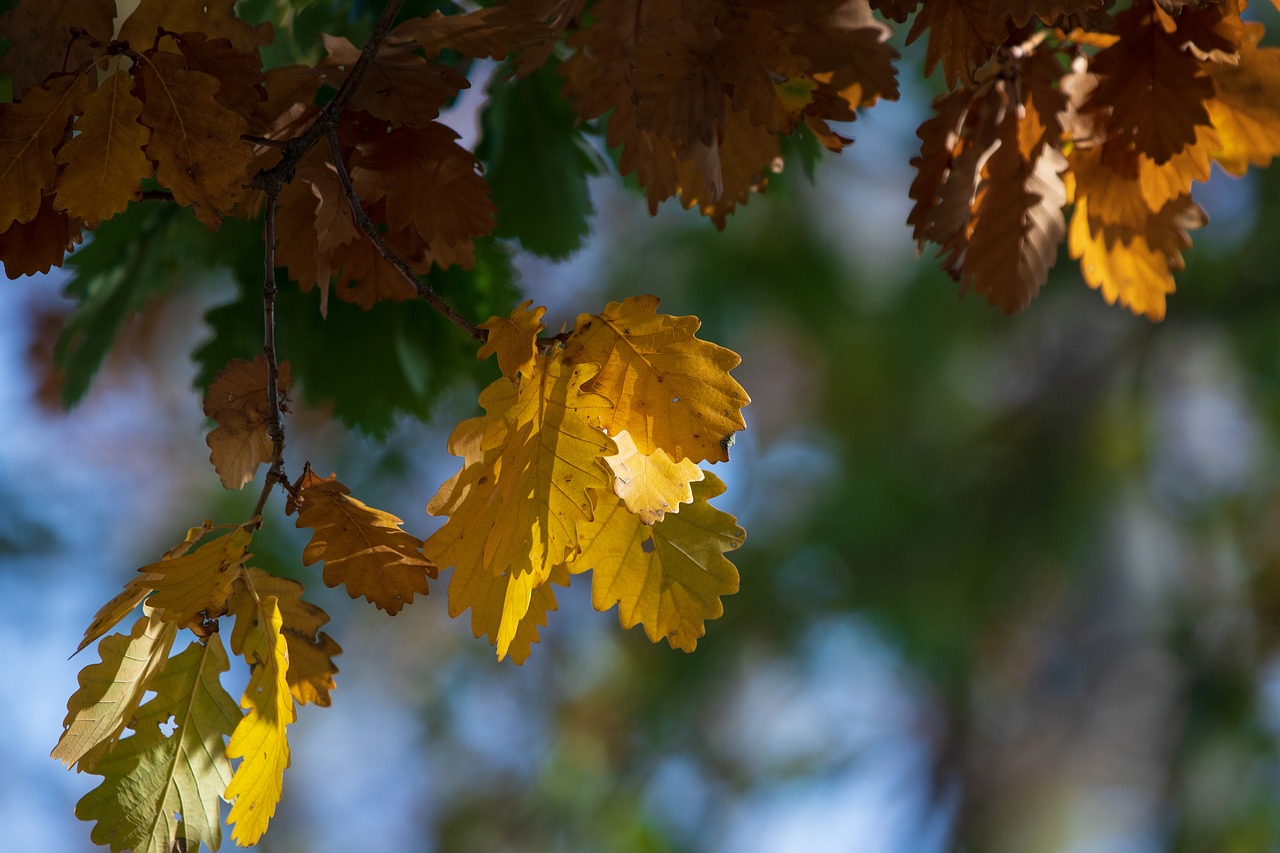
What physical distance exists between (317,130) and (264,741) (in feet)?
1.22

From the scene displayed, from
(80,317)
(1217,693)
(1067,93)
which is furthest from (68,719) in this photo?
(1217,693)

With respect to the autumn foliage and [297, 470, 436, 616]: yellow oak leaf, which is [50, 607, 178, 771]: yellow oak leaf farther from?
[297, 470, 436, 616]: yellow oak leaf

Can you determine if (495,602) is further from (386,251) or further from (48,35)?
(48,35)

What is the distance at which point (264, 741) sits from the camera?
0.61 meters

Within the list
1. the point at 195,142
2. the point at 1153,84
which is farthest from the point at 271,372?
the point at 1153,84

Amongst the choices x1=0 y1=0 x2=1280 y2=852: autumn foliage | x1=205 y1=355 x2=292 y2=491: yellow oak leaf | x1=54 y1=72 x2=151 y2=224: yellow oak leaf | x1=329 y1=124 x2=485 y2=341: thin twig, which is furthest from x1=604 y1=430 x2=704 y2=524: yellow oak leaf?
x1=54 y1=72 x2=151 y2=224: yellow oak leaf

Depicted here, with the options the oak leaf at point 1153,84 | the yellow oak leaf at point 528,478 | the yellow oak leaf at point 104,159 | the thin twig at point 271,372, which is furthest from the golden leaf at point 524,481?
the oak leaf at point 1153,84

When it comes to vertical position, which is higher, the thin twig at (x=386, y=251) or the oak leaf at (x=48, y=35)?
the oak leaf at (x=48, y=35)

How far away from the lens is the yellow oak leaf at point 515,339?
603mm

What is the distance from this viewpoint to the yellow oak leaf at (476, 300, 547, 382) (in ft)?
1.98

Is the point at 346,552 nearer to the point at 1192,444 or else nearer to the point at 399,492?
the point at 399,492

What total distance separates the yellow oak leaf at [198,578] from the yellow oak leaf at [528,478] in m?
0.12

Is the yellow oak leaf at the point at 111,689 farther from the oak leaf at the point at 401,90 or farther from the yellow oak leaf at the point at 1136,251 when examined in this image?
the yellow oak leaf at the point at 1136,251

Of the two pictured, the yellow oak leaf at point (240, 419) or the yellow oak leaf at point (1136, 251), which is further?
the yellow oak leaf at point (1136, 251)
